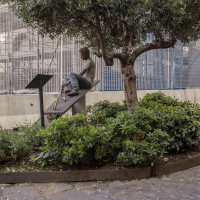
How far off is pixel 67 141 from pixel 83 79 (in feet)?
9.17

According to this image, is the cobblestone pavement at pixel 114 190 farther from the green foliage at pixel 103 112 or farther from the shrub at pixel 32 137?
the green foliage at pixel 103 112

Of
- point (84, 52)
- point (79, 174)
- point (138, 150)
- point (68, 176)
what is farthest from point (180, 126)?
point (84, 52)

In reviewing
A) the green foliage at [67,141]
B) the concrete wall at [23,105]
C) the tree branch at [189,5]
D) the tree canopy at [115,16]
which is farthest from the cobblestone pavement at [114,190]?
the concrete wall at [23,105]

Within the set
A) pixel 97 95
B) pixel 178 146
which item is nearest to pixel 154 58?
pixel 97 95

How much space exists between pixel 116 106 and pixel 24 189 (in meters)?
3.20

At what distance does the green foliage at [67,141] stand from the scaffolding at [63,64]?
5.01 m

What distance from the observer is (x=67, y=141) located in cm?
362

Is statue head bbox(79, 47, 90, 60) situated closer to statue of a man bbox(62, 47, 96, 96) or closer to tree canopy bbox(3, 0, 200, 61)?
statue of a man bbox(62, 47, 96, 96)

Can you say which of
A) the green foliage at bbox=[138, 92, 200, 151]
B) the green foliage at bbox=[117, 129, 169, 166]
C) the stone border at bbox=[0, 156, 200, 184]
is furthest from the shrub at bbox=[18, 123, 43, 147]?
the green foliage at bbox=[138, 92, 200, 151]

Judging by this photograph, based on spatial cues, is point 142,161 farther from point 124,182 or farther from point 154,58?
point 154,58

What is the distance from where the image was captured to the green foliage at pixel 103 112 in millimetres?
5139

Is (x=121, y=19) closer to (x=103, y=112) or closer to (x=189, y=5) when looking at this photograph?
(x=189, y=5)

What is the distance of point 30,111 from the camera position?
28.4 ft

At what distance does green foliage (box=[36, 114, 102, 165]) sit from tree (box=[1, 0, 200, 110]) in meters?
2.01
